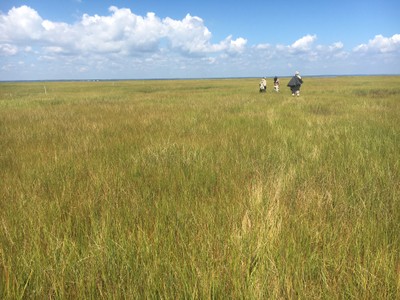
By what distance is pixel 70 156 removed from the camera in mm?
4535

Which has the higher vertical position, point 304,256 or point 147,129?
point 147,129

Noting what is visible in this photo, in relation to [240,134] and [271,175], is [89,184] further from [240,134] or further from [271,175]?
[240,134]

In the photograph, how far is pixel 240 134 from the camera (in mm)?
6266

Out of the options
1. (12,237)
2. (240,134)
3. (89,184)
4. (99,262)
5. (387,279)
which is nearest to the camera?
(387,279)

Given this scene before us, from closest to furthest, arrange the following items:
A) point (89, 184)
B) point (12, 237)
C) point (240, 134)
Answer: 1. point (12, 237)
2. point (89, 184)
3. point (240, 134)

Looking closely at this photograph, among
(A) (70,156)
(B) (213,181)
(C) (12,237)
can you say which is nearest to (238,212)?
(B) (213,181)

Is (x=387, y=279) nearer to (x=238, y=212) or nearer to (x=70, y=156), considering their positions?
(x=238, y=212)

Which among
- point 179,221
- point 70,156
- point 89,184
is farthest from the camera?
point 70,156

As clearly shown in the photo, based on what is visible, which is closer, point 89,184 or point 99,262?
point 99,262

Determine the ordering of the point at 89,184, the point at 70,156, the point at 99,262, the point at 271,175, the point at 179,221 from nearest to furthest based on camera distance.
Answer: the point at 99,262
the point at 179,221
the point at 89,184
the point at 271,175
the point at 70,156

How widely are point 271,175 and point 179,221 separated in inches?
66.6

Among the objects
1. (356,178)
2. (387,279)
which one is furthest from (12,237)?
(356,178)

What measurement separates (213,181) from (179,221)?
3.84 ft

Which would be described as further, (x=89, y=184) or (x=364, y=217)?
(x=89, y=184)
